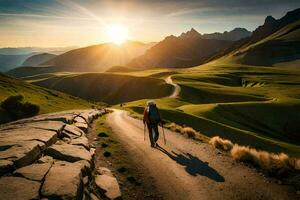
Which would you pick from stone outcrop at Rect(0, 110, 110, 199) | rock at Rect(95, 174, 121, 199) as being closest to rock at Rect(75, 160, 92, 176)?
stone outcrop at Rect(0, 110, 110, 199)

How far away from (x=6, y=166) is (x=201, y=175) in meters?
8.38

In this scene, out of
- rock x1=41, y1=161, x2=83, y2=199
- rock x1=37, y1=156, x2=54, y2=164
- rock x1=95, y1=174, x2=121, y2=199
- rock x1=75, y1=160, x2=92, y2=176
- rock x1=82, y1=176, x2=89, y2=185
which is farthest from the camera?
rock x1=37, y1=156, x2=54, y2=164

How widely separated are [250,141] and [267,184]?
3429 cm

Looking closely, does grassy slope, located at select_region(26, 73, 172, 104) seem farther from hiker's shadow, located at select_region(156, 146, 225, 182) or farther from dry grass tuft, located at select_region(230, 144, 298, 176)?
dry grass tuft, located at select_region(230, 144, 298, 176)

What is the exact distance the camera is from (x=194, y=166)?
15.3 meters

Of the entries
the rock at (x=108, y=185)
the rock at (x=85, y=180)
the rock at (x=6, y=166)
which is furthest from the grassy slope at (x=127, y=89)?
the rock at (x=6, y=166)

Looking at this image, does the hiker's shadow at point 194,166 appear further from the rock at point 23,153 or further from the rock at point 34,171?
the rock at point 23,153

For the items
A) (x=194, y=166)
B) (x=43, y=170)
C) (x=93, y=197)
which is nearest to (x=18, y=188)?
(x=43, y=170)

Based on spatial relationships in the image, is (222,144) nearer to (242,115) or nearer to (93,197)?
(93,197)

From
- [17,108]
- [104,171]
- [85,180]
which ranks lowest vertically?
[17,108]

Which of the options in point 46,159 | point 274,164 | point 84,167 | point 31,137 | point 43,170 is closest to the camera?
point 43,170

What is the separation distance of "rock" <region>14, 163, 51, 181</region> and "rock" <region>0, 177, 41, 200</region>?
333 mm

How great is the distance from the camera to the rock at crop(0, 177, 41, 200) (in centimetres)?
821

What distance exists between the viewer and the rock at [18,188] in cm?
821
